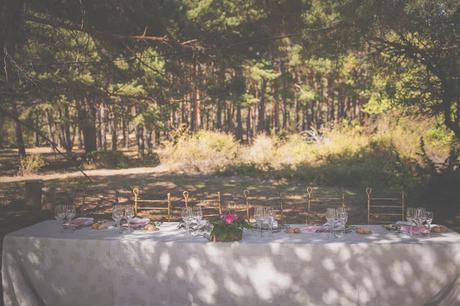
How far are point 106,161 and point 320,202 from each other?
13304 mm

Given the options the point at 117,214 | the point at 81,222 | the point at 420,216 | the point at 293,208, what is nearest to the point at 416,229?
the point at 420,216

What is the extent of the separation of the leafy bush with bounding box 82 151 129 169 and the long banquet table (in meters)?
16.6

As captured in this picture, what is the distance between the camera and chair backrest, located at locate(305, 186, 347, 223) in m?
9.60

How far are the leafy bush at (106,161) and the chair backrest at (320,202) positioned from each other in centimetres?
1147

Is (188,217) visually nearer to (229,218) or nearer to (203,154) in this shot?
(229,218)

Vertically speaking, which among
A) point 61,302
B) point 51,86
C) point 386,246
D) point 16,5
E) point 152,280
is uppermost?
point 16,5

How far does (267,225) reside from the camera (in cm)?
451

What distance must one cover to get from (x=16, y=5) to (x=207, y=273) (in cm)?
447

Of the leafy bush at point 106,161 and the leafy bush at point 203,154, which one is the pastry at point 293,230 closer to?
the leafy bush at point 203,154

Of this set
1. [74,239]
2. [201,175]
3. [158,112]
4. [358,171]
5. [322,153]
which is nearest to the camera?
[74,239]

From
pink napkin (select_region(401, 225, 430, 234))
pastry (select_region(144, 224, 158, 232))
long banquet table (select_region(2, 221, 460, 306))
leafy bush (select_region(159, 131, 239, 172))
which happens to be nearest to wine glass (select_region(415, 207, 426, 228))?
pink napkin (select_region(401, 225, 430, 234))

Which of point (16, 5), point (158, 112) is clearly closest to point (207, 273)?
point (16, 5)

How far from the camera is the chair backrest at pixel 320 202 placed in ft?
31.5

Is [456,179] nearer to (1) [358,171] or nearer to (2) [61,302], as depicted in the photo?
(1) [358,171]
